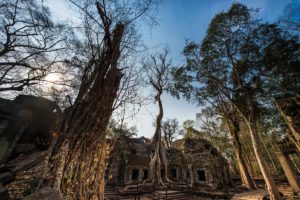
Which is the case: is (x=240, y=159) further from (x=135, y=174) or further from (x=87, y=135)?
(x=87, y=135)

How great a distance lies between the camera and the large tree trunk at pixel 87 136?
1.69m

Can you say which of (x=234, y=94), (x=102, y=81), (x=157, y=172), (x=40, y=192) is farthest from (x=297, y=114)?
(x=40, y=192)

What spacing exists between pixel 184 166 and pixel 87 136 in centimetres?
1975

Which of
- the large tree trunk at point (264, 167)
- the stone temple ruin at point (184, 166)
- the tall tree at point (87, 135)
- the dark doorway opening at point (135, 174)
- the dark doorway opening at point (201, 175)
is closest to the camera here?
the tall tree at point (87, 135)

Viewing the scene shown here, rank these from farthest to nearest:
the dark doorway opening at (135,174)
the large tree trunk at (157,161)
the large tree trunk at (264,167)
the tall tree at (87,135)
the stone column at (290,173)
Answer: the dark doorway opening at (135,174) → the large tree trunk at (157,161) → the stone column at (290,173) → the large tree trunk at (264,167) → the tall tree at (87,135)

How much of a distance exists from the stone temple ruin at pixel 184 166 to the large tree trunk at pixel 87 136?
1483 cm

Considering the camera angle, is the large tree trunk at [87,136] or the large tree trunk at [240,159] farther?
the large tree trunk at [240,159]

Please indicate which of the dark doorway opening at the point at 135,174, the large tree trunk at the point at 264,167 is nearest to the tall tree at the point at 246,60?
the large tree trunk at the point at 264,167

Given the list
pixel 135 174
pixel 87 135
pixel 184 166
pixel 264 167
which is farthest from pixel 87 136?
pixel 184 166

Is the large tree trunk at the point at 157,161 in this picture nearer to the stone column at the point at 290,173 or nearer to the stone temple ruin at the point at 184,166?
the stone temple ruin at the point at 184,166

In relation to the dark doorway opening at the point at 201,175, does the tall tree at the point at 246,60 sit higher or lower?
higher

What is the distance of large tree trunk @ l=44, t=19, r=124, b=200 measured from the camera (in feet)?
5.55

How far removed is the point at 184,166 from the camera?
1892cm

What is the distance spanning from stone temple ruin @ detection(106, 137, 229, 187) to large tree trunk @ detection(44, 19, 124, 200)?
48.6 feet
